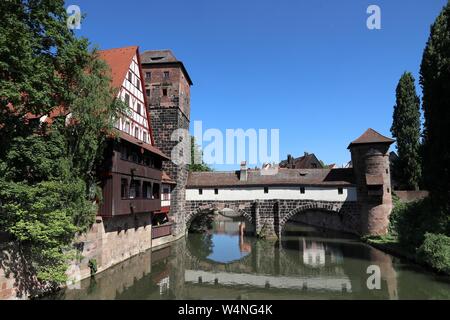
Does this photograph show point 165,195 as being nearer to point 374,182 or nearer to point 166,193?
point 166,193

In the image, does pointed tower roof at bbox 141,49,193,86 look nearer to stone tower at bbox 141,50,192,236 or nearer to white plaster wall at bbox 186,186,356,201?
stone tower at bbox 141,50,192,236

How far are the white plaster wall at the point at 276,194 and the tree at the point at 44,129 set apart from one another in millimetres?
19861

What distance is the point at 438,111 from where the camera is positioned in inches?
727

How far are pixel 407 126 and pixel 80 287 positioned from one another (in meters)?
33.9

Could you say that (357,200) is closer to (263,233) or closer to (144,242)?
(263,233)

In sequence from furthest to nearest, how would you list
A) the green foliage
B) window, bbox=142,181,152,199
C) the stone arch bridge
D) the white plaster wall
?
1. the white plaster wall
2. the stone arch bridge
3. window, bbox=142,181,152,199
4. the green foliage

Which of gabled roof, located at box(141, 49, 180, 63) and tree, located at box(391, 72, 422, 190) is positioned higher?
gabled roof, located at box(141, 49, 180, 63)

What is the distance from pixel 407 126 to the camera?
35312 mm

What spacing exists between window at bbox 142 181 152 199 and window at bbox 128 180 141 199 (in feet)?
2.87

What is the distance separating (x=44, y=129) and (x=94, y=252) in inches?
274

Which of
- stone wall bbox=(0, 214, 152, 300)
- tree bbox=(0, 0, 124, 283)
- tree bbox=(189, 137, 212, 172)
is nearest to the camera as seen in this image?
tree bbox=(0, 0, 124, 283)

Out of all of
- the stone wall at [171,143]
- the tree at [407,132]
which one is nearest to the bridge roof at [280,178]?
the stone wall at [171,143]

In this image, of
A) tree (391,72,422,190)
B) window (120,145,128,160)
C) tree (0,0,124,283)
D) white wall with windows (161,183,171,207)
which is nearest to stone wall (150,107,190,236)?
white wall with windows (161,183,171,207)

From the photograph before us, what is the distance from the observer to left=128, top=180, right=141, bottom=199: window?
845 inches
